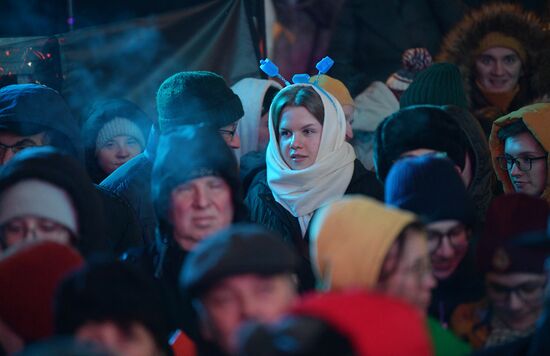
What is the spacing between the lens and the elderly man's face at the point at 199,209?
414 centimetres

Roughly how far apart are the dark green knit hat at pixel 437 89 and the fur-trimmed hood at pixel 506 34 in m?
0.84

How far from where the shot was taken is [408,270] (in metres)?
3.24

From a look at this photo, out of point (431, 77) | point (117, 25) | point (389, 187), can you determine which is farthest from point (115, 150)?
point (389, 187)

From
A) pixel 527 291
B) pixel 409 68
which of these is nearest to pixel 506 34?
pixel 409 68

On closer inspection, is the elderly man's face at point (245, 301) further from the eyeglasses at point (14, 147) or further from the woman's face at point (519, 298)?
the eyeglasses at point (14, 147)

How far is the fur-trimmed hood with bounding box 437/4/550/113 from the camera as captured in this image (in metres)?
7.22

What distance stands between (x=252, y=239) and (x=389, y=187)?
1.22m

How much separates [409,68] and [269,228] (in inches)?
107

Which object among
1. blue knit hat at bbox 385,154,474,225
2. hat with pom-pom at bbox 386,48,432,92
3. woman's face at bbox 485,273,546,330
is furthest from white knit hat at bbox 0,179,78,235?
hat with pom-pom at bbox 386,48,432,92

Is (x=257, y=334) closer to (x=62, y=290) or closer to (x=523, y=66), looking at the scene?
(x=62, y=290)

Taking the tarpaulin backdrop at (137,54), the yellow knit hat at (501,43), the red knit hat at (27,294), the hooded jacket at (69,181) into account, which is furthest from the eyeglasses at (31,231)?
the yellow knit hat at (501,43)

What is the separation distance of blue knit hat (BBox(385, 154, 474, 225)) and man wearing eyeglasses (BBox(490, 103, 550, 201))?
147cm

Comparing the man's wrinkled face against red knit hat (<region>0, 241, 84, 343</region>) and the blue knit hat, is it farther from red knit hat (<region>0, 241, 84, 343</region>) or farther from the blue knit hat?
the blue knit hat

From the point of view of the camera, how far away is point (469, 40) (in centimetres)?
739
